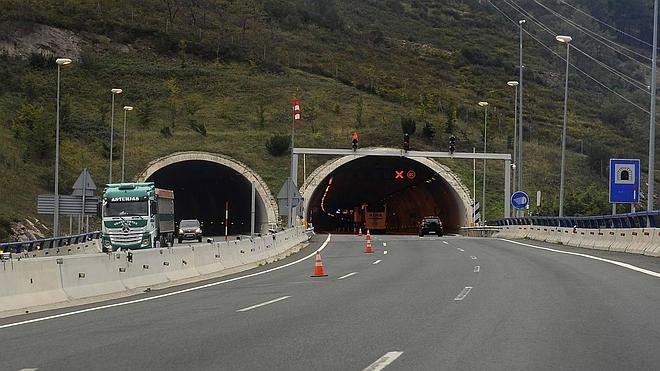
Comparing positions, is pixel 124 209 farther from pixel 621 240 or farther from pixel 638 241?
pixel 638 241

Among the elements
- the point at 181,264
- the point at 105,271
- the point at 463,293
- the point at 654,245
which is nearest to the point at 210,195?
the point at 654,245

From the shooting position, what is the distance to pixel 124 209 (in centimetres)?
4156

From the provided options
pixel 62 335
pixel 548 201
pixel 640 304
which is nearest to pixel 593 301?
pixel 640 304

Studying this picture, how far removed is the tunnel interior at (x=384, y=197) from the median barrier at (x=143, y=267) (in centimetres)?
4726

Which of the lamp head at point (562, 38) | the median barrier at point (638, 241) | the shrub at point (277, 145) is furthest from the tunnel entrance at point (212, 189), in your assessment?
the median barrier at point (638, 241)

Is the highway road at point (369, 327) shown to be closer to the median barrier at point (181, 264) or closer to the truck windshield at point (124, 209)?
the median barrier at point (181, 264)

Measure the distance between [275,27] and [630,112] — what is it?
180 ft

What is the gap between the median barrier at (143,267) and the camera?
70.3ft

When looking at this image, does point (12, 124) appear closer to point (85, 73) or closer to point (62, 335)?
point (85, 73)

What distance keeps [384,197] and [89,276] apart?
86.8m

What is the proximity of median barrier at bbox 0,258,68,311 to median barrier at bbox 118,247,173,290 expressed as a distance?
2.81 m

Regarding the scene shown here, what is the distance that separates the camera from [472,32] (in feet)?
578

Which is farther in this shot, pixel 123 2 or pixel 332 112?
pixel 123 2

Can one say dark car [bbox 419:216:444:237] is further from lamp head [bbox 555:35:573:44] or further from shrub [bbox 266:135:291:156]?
lamp head [bbox 555:35:573:44]
